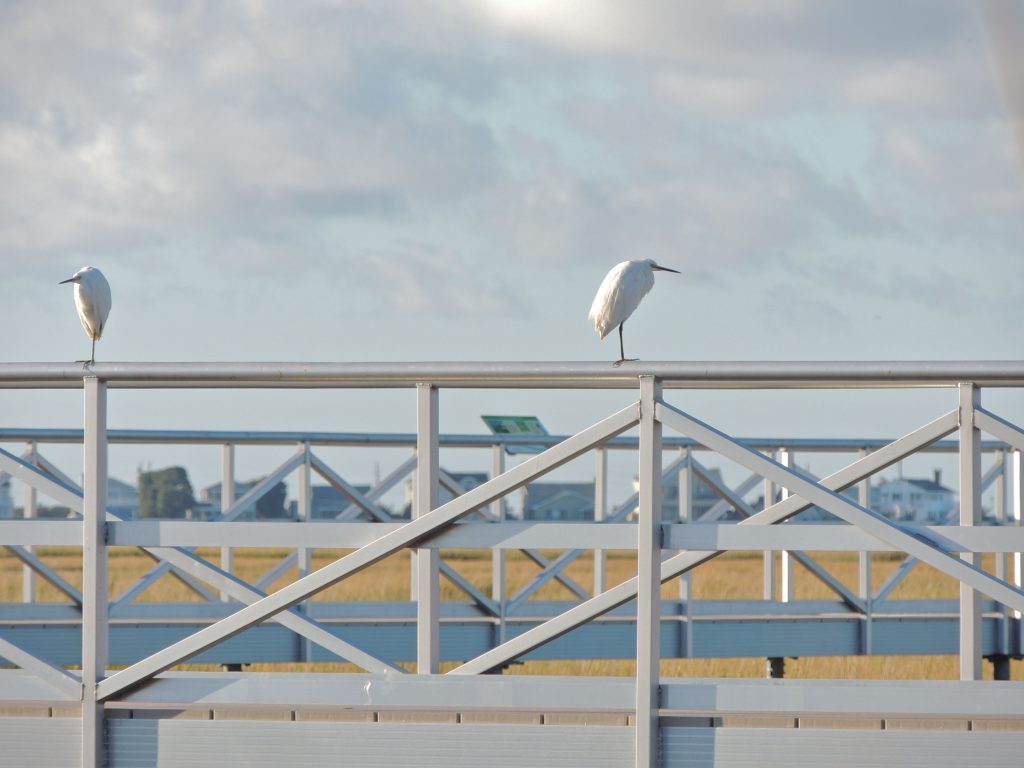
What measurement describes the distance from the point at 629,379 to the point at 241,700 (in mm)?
1750

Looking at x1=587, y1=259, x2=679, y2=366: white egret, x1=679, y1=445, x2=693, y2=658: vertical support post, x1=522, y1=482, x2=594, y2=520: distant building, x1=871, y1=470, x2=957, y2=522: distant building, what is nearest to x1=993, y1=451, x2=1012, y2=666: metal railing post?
x1=679, y1=445, x2=693, y2=658: vertical support post

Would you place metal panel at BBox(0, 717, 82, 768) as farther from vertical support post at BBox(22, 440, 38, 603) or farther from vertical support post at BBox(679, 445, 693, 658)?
vertical support post at BBox(679, 445, 693, 658)

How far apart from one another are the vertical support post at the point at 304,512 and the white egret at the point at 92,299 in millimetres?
1921

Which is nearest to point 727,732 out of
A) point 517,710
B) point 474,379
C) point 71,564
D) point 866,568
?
point 517,710

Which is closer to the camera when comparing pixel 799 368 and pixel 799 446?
pixel 799 368

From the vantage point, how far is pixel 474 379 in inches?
205

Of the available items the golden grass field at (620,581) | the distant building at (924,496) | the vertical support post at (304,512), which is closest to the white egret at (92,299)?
the vertical support post at (304,512)

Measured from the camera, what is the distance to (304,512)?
1090 cm

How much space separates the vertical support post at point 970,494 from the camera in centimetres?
511

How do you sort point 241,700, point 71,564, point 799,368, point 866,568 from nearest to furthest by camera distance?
point 799,368 → point 241,700 → point 866,568 → point 71,564

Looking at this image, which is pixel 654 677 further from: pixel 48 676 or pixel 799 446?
pixel 799 446

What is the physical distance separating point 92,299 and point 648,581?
4485 mm

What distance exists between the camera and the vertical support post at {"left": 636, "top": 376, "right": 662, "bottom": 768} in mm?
5125

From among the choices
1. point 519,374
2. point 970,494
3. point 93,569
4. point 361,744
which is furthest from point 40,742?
point 970,494
